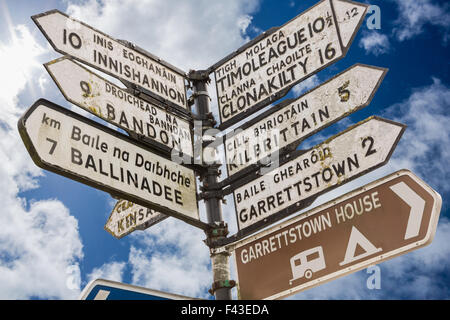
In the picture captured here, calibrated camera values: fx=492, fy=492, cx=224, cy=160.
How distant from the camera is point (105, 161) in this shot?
3785mm

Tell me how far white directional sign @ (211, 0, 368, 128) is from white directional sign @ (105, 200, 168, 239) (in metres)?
1.18

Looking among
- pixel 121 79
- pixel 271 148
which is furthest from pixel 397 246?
pixel 121 79

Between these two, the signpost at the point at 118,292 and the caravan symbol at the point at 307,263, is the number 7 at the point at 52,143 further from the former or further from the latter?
the caravan symbol at the point at 307,263

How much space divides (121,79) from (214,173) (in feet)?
4.06

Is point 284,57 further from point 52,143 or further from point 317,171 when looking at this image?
point 52,143

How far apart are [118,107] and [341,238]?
218 cm

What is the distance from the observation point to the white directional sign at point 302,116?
405cm

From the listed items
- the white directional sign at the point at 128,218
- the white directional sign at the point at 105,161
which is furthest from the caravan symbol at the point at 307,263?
the white directional sign at the point at 128,218

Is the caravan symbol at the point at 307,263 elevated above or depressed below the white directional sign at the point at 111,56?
below

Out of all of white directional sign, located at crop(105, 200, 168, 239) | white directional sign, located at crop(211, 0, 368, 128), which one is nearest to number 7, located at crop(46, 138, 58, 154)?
white directional sign, located at crop(105, 200, 168, 239)

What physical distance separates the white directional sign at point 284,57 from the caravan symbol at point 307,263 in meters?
1.66

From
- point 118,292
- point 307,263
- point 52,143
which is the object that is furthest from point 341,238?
point 52,143

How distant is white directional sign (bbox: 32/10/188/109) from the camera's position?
164 inches
